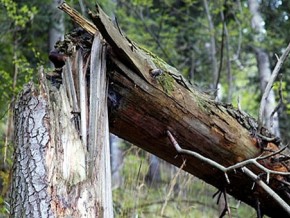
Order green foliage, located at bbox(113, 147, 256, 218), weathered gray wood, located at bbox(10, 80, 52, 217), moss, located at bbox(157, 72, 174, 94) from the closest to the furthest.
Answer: weathered gray wood, located at bbox(10, 80, 52, 217) → moss, located at bbox(157, 72, 174, 94) → green foliage, located at bbox(113, 147, 256, 218)

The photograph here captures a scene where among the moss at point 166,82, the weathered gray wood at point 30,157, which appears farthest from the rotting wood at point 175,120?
the weathered gray wood at point 30,157

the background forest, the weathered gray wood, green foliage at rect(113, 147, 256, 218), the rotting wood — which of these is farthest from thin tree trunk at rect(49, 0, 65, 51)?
the weathered gray wood

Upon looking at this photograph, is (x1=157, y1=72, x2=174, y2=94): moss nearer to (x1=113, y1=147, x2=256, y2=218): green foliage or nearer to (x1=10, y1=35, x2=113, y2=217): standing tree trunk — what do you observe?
(x1=10, y1=35, x2=113, y2=217): standing tree trunk

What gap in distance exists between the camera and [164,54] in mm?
7133

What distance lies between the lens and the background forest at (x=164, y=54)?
3.84 metres

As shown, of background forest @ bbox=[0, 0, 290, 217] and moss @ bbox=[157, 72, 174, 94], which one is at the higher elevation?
background forest @ bbox=[0, 0, 290, 217]

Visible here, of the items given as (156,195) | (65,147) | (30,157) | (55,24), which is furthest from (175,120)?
(55,24)

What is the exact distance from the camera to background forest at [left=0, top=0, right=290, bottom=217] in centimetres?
384

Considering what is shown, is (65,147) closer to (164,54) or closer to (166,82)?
(166,82)

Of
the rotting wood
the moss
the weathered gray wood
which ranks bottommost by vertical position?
the weathered gray wood

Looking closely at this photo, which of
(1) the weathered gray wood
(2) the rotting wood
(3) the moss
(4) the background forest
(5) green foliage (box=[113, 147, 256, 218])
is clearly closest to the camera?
(1) the weathered gray wood

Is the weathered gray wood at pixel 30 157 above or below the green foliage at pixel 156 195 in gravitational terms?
below

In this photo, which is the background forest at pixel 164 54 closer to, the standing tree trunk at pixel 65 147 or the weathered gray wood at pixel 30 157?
the standing tree trunk at pixel 65 147

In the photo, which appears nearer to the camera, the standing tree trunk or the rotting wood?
the standing tree trunk
